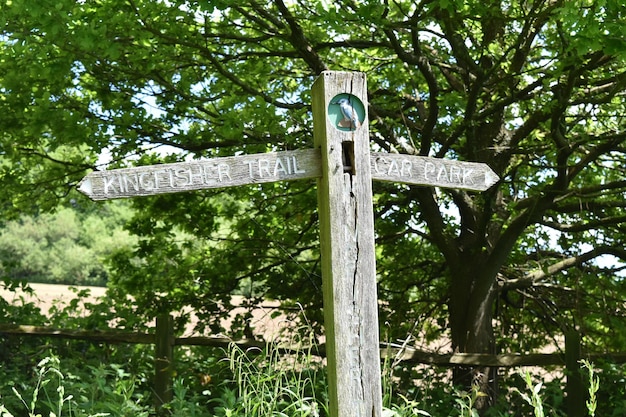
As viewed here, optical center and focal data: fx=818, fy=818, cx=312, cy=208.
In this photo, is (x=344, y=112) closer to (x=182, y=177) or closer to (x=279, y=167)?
(x=279, y=167)

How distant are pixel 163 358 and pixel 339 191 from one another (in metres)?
3.89

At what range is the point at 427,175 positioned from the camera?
155 inches

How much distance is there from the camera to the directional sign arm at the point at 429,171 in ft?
12.6

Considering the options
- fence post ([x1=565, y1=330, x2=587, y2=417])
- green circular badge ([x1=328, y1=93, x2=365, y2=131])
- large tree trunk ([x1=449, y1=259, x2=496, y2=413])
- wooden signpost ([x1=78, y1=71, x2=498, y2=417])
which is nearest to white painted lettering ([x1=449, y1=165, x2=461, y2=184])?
wooden signpost ([x1=78, y1=71, x2=498, y2=417])

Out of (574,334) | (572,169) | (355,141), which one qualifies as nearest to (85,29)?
(355,141)

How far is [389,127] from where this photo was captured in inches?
281

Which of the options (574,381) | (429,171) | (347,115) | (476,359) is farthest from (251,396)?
(574,381)

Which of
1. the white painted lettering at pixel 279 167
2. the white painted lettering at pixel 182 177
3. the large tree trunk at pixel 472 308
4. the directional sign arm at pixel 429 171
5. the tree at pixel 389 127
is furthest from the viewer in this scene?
the large tree trunk at pixel 472 308

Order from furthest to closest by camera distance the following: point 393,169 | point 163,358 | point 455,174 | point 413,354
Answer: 1. point 163,358
2. point 413,354
3. point 455,174
4. point 393,169

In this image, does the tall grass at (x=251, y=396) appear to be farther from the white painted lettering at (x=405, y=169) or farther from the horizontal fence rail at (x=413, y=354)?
the white painted lettering at (x=405, y=169)

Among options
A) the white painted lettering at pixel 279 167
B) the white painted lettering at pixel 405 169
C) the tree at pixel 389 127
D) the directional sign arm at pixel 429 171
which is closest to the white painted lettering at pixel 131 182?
the white painted lettering at pixel 279 167

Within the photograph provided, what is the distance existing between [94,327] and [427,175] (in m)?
5.21

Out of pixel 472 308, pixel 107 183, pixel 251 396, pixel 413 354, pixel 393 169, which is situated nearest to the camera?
pixel 107 183

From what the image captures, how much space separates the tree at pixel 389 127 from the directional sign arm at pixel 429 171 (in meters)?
2.05
